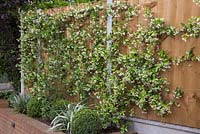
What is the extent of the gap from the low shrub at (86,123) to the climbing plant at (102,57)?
5.8 inches

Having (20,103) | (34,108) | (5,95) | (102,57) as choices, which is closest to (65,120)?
(102,57)

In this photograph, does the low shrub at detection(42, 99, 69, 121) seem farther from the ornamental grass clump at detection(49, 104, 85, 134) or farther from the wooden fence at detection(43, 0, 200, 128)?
the wooden fence at detection(43, 0, 200, 128)

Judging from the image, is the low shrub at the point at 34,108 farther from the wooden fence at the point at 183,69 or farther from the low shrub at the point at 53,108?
the wooden fence at the point at 183,69

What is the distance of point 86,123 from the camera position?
4.03 metres

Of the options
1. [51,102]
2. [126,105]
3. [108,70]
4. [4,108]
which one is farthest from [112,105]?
[4,108]

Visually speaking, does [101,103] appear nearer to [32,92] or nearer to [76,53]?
[76,53]

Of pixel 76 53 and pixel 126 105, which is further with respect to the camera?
pixel 76 53

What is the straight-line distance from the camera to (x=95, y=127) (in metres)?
4.05

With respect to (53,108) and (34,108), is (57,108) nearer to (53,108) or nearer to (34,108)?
(53,108)

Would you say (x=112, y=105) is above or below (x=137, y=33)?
below

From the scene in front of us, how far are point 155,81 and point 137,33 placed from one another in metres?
0.65

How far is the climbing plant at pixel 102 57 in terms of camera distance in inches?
144

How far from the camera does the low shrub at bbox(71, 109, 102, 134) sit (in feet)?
13.2

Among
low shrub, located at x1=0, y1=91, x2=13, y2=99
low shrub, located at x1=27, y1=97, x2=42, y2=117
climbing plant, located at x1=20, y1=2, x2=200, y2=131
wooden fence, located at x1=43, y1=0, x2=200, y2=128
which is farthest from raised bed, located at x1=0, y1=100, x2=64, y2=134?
wooden fence, located at x1=43, y1=0, x2=200, y2=128
